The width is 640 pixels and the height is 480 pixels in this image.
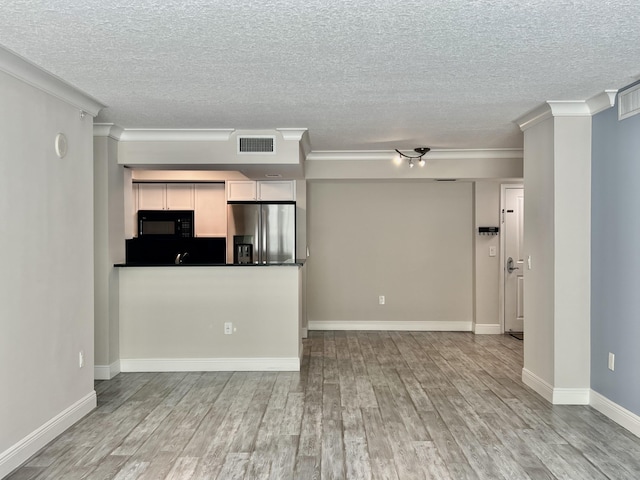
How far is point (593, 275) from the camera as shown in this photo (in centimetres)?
409

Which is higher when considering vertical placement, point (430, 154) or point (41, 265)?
point (430, 154)

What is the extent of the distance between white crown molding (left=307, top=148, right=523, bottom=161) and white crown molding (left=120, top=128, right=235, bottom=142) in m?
1.65

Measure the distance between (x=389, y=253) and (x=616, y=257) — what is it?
Result: 12.9 ft

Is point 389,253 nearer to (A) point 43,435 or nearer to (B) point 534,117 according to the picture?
(B) point 534,117

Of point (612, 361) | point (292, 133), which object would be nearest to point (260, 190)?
point (292, 133)

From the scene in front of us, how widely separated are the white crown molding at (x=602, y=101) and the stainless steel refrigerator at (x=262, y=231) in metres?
3.92

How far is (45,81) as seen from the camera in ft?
11.1

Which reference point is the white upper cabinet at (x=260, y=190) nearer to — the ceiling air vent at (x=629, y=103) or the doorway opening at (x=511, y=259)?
the doorway opening at (x=511, y=259)

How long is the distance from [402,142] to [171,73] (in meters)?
3.16

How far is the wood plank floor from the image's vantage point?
2969 mm

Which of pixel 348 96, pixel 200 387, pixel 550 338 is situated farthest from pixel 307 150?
pixel 550 338

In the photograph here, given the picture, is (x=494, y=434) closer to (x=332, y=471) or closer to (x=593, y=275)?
(x=332, y=471)

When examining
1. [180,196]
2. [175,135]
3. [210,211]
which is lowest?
[210,211]

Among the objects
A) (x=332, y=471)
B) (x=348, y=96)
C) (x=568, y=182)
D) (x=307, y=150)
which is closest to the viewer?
(x=332, y=471)
